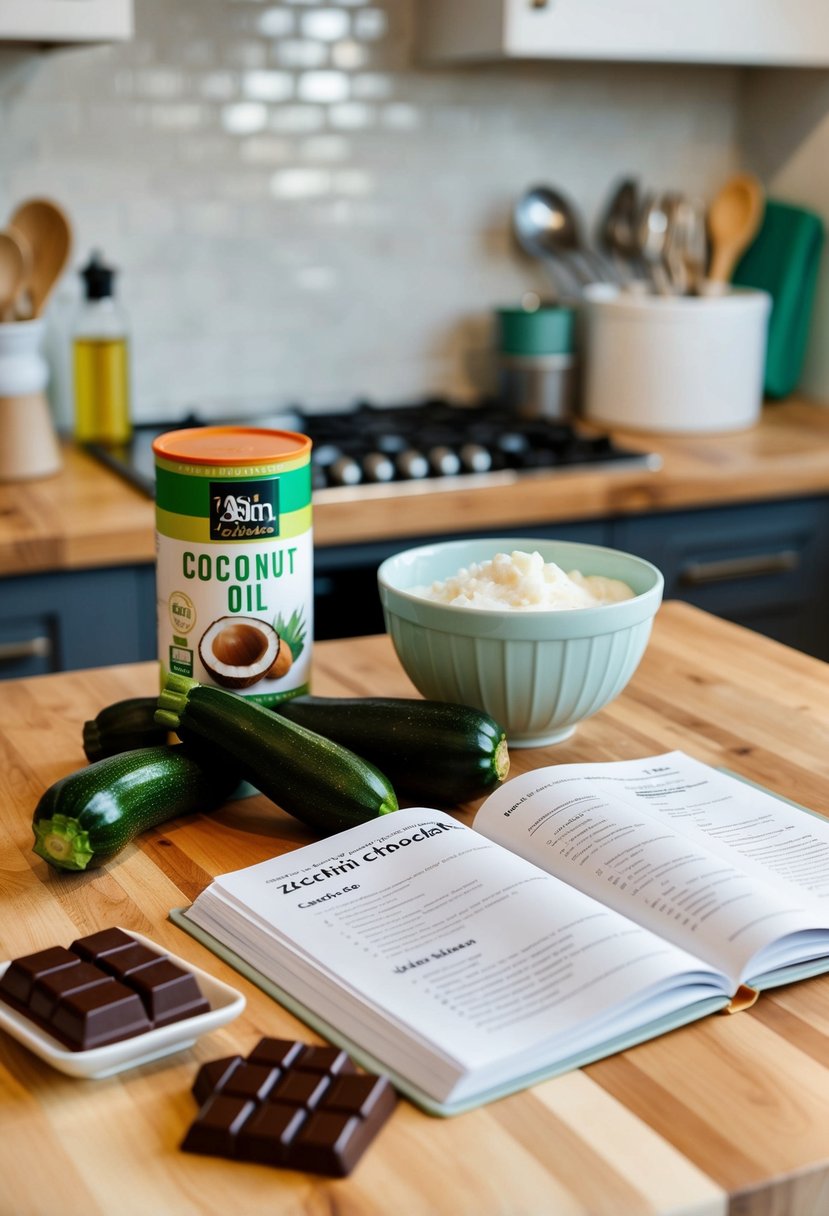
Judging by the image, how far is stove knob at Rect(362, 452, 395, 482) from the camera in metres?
2.06

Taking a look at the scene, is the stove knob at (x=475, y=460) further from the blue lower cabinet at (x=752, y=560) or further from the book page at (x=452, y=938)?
the book page at (x=452, y=938)

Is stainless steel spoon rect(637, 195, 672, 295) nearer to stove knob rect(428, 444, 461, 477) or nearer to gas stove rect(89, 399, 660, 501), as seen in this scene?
gas stove rect(89, 399, 660, 501)

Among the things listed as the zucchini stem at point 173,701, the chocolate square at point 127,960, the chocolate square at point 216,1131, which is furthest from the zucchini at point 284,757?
the chocolate square at point 216,1131

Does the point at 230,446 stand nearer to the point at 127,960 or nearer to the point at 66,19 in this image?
the point at 127,960

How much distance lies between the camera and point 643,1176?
657mm

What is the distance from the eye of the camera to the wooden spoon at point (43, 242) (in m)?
2.06

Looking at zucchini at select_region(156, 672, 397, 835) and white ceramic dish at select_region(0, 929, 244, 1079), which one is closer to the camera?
white ceramic dish at select_region(0, 929, 244, 1079)

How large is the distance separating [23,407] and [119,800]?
1198mm

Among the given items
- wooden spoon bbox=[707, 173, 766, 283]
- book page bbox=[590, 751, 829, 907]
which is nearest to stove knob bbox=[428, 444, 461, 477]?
wooden spoon bbox=[707, 173, 766, 283]

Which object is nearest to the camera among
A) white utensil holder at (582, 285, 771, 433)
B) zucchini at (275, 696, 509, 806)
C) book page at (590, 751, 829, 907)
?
book page at (590, 751, 829, 907)

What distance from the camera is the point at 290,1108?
2.24 ft

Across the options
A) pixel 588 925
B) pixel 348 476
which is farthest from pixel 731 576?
pixel 588 925

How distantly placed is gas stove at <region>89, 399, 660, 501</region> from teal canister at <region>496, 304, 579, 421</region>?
0.06 m

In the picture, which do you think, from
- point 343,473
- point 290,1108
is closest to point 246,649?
point 290,1108
